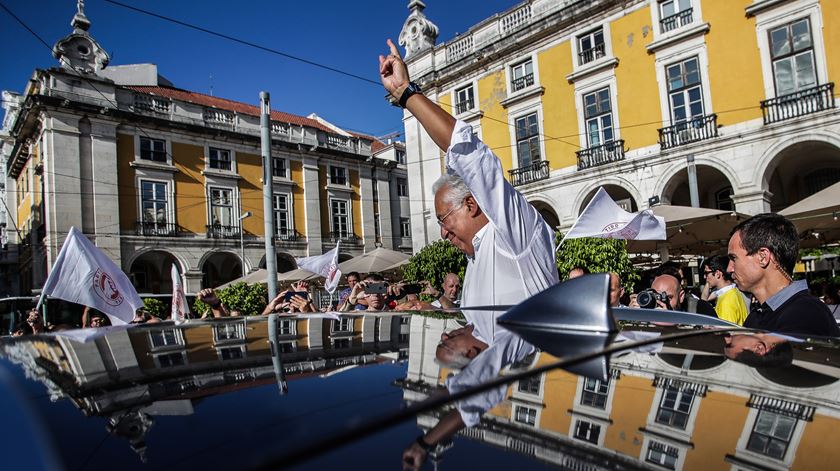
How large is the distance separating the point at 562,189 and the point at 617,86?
11.6 ft

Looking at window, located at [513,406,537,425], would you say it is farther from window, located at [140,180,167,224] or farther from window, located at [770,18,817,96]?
window, located at [140,180,167,224]

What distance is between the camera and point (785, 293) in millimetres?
2332

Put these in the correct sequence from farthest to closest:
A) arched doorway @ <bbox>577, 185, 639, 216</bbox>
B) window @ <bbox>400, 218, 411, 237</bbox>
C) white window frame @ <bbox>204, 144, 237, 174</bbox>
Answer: window @ <bbox>400, 218, 411, 237</bbox>
white window frame @ <bbox>204, 144, 237, 174</bbox>
arched doorway @ <bbox>577, 185, 639, 216</bbox>

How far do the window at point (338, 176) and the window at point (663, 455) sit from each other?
97.8 feet

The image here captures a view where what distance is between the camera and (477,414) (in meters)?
0.66

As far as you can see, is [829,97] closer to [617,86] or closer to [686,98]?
[686,98]

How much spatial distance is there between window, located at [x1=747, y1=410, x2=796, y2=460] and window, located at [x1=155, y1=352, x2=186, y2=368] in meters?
1.01

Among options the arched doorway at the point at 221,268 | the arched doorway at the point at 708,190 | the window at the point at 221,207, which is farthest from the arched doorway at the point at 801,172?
the arched doorway at the point at 221,268

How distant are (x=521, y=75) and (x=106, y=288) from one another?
15415mm

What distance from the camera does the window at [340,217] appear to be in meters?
29.4

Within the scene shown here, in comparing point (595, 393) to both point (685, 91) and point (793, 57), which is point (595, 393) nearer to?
point (793, 57)

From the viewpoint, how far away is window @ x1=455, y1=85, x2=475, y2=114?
18.8 m

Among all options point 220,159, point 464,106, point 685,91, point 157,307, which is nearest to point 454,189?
point 685,91

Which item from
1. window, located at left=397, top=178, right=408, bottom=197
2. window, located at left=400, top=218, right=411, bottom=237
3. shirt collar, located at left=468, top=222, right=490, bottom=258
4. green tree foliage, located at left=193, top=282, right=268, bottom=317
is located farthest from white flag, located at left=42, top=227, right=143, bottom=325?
window, located at left=397, top=178, right=408, bottom=197
